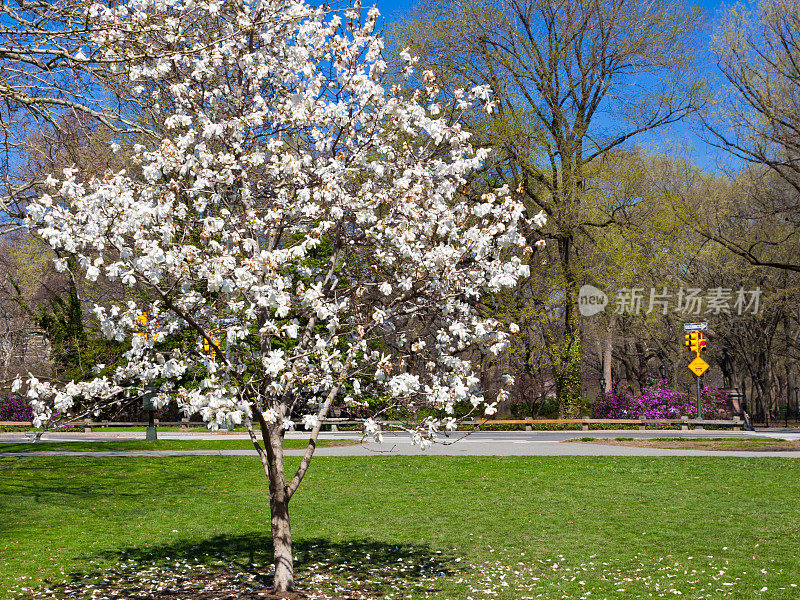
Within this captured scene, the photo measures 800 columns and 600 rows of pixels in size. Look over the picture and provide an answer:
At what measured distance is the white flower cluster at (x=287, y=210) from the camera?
19.7 ft

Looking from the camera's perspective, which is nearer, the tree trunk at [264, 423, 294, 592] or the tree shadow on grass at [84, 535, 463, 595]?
the tree trunk at [264, 423, 294, 592]

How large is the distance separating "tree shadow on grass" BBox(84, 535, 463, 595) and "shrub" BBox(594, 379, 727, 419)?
86.1ft

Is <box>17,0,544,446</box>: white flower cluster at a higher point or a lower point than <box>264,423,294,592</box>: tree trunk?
higher

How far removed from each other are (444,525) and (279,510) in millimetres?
4511

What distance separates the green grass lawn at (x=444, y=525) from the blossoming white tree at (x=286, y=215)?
2346 mm

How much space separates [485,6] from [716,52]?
32.8ft

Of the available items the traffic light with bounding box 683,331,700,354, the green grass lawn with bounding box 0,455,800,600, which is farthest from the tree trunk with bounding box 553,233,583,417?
the green grass lawn with bounding box 0,455,800,600

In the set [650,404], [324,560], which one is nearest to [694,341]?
[650,404]

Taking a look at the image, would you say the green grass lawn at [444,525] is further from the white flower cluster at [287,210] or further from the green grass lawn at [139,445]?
the green grass lawn at [139,445]

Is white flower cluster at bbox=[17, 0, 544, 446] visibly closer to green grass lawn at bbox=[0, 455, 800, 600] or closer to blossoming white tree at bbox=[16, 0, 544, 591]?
blossoming white tree at bbox=[16, 0, 544, 591]

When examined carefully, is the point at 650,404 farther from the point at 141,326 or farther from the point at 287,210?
the point at 141,326

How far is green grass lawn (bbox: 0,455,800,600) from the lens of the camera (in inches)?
312

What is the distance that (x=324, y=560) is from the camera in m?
8.80

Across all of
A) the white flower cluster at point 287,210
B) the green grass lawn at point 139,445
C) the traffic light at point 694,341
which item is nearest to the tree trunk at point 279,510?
the white flower cluster at point 287,210
